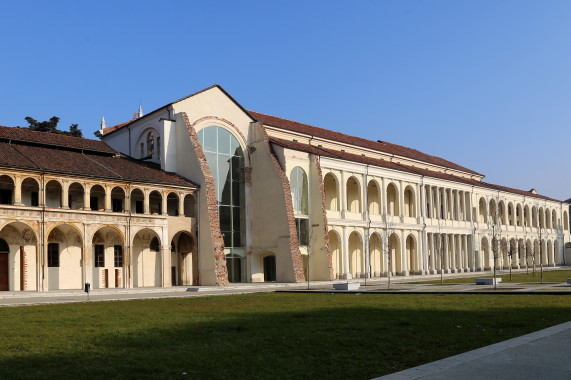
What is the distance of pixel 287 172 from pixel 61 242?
56.6 ft

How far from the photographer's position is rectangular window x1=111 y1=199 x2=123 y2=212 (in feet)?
129

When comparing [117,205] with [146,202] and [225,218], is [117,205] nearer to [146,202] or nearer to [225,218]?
[146,202]

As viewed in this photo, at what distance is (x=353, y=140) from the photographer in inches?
2331

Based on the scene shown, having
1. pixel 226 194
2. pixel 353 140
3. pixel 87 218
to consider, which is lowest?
pixel 87 218

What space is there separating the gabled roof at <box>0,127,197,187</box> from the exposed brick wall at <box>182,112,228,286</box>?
120 centimetres

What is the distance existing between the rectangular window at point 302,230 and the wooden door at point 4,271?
20.7 m

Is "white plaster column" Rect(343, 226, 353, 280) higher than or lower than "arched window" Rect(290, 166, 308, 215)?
lower

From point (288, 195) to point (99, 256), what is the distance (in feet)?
46.5

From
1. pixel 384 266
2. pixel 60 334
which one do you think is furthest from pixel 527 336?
pixel 384 266

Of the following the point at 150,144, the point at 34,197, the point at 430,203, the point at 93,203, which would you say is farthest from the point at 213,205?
the point at 430,203

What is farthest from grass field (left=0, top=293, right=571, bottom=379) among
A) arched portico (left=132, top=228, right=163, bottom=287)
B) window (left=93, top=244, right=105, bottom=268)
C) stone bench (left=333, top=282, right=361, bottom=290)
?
arched portico (left=132, top=228, right=163, bottom=287)

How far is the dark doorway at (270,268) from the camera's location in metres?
45.3

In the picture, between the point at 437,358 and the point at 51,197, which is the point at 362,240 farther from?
the point at 437,358

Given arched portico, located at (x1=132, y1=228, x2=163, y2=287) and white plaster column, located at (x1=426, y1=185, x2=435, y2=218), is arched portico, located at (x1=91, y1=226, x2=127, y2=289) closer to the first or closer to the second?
arched portico, located at (x1=132, y1=228, x2=163, y2=287)
